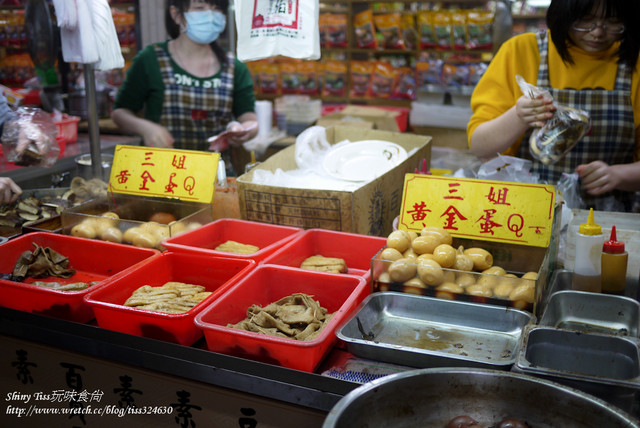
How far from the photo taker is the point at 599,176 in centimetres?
220

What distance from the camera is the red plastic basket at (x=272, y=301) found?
132 cm

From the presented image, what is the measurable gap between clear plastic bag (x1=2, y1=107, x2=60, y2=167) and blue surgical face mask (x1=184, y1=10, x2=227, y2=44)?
1105 millimetres

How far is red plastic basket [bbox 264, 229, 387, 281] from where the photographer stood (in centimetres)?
188

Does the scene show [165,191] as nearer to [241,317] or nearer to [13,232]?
[13,232]

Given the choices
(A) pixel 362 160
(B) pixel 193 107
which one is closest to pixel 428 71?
(B) pixel 193 107

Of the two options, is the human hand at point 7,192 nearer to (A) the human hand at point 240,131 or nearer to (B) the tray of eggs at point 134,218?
(B) the tray of eggs at point 134,218

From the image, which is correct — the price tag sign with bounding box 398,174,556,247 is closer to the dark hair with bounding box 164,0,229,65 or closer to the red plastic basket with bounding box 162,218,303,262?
the red plastic basket with bounding box 162,218,303,262

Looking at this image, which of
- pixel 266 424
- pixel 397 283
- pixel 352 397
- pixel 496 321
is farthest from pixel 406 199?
pixel 352 397

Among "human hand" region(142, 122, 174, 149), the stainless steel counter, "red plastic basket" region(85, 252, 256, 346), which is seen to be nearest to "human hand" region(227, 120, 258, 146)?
"human hand" region(142, 122, 174, 149)

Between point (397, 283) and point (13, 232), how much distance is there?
1.54 m

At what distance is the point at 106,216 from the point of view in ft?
6.74

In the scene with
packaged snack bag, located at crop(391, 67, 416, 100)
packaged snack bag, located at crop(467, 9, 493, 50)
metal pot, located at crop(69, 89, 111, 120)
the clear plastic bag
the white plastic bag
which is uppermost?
packaged snack bag, located at crop(467, 9, 493, 50)

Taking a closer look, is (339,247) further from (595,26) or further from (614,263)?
(595,26)

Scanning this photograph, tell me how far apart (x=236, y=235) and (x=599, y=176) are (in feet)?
4.83
